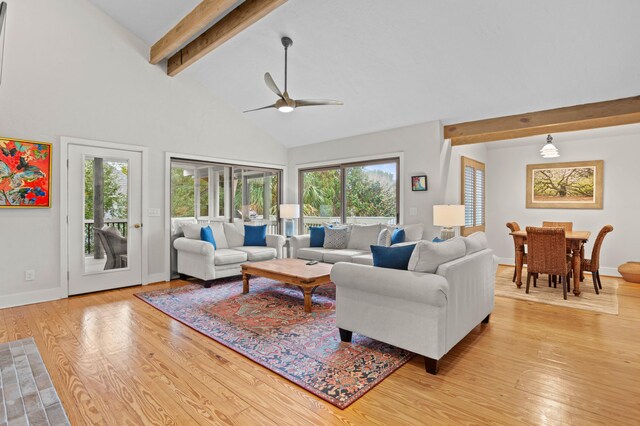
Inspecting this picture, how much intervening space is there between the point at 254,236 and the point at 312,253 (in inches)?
47.2

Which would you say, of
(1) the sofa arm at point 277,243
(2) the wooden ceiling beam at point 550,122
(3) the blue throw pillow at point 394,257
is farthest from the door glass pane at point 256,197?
(3) the blue throw pillow at point 394,257

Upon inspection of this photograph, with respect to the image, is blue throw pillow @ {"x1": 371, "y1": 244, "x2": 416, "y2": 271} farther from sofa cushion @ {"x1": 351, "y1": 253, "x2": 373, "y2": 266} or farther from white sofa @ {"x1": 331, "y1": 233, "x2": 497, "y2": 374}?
sofa cushion @ {"x1": 351, "y1": 253, "x2": 373, "y2": 266}

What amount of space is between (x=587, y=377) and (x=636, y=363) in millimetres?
597

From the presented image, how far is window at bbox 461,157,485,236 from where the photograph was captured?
6.12 m

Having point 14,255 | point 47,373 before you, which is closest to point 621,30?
point 47,373

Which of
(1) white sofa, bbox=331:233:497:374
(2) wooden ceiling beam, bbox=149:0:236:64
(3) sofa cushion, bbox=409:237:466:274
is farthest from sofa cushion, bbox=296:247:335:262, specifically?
(2) wooden ceiling beam, bbox=149:0:236:64

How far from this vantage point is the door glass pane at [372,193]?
235 inches

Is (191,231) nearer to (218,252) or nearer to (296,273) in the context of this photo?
(218,252)

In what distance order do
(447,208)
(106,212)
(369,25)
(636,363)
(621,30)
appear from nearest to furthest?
1. (636,363)
2. (621,30)
3. (369,25)
4. (447,208)
5. (106,212)

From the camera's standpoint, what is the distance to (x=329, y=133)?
643cm

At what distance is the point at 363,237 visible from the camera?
555 centimetres

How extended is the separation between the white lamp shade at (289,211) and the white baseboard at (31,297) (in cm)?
378

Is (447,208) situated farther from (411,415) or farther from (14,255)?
(14,255)

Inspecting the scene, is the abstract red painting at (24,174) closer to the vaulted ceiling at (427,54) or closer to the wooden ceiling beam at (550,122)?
the vaulted ceiling at (427,54)
